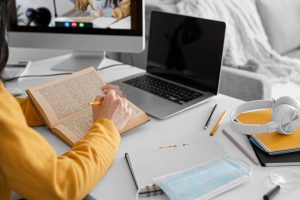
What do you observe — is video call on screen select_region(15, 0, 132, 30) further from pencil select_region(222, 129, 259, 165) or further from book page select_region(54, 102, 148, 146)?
pencil select_region(222, 129, 259, 165)

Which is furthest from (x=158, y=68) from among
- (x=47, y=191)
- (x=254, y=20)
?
(x=254, y=20)

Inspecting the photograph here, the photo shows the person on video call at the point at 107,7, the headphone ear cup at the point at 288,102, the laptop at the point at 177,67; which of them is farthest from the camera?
the person on video call at the point at 107,7

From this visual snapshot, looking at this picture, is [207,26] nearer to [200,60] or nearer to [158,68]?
[200,60]

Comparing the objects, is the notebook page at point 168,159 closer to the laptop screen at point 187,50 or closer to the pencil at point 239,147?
the pencil at point 239,147

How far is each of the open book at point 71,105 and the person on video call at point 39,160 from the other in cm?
13

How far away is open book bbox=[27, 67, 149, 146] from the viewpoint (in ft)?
2.92

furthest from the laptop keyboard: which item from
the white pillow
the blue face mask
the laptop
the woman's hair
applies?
the white pillow

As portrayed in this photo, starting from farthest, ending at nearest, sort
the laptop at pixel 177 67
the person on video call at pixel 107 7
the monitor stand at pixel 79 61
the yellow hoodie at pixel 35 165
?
the monitor stand at pixel 79 61
the person on video call at pixel 107 7
the laptop at pixel 177 67
the yellow hoodie at pixel 35 165

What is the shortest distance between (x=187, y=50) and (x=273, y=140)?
45 cm

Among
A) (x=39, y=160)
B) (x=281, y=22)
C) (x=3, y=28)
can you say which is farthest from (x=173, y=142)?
(x=281, y=22)

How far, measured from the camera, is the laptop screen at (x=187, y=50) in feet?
3.50

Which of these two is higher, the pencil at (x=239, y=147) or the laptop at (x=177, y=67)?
the laptop at (x=177, y=67)

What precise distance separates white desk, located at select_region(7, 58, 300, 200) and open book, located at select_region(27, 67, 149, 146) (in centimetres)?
3

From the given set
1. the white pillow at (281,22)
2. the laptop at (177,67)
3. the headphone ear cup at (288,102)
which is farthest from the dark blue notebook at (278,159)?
the white pillow at (281,22)
